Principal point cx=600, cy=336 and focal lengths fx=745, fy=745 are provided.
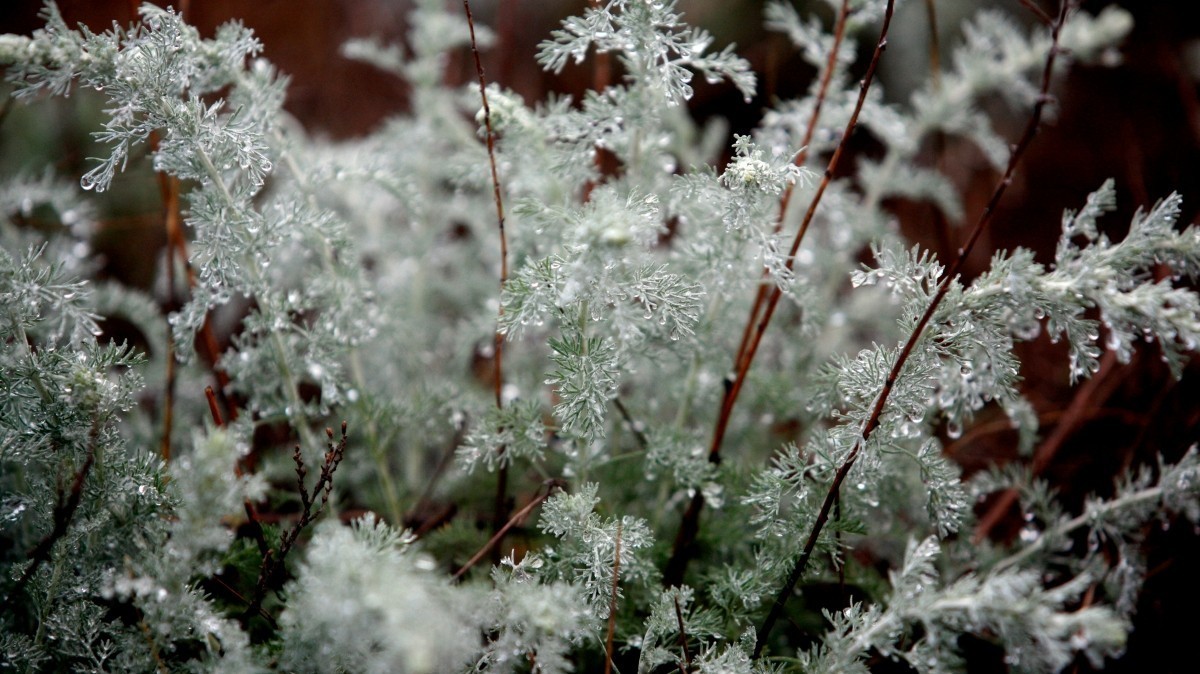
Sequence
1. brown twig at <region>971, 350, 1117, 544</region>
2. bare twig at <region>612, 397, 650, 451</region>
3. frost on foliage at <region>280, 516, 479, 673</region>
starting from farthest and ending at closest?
brown twig at <region>971, 350, 1117, 544</region> → bare twig at <region>612, 397, 650, 451</region> → frost on foliage at <region>280, 516, 479, 673</region>

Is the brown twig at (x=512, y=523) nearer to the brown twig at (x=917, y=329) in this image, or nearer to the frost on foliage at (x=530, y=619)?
the frost on foliage at (x=530, y=619)

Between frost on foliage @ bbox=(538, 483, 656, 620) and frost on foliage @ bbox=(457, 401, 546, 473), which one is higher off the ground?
frost on foliage @ bbox=(457, 401, 546, 473)

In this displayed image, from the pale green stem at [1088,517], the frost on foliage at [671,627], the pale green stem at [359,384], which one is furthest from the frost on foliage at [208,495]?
the pale green stem at [1088,517]

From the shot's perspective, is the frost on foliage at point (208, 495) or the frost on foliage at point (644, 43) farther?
the frost on foliage at point (644, 43)

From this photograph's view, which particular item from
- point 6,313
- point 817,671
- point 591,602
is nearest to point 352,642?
point 591,602

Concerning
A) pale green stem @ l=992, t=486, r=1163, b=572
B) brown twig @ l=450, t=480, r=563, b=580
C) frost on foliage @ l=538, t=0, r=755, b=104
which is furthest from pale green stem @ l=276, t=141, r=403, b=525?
pale green stem @ l=992, t=486, r=1163, b=572

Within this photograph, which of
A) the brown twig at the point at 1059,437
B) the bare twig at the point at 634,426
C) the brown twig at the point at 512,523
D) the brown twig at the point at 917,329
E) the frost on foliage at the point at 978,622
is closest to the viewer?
the frost on foliage at the point at 978,622

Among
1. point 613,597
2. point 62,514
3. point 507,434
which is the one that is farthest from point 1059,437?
point 62,514

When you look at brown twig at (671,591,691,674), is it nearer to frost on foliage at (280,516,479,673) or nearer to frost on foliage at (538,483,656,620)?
frost on foliage at (538,483,656,620)
